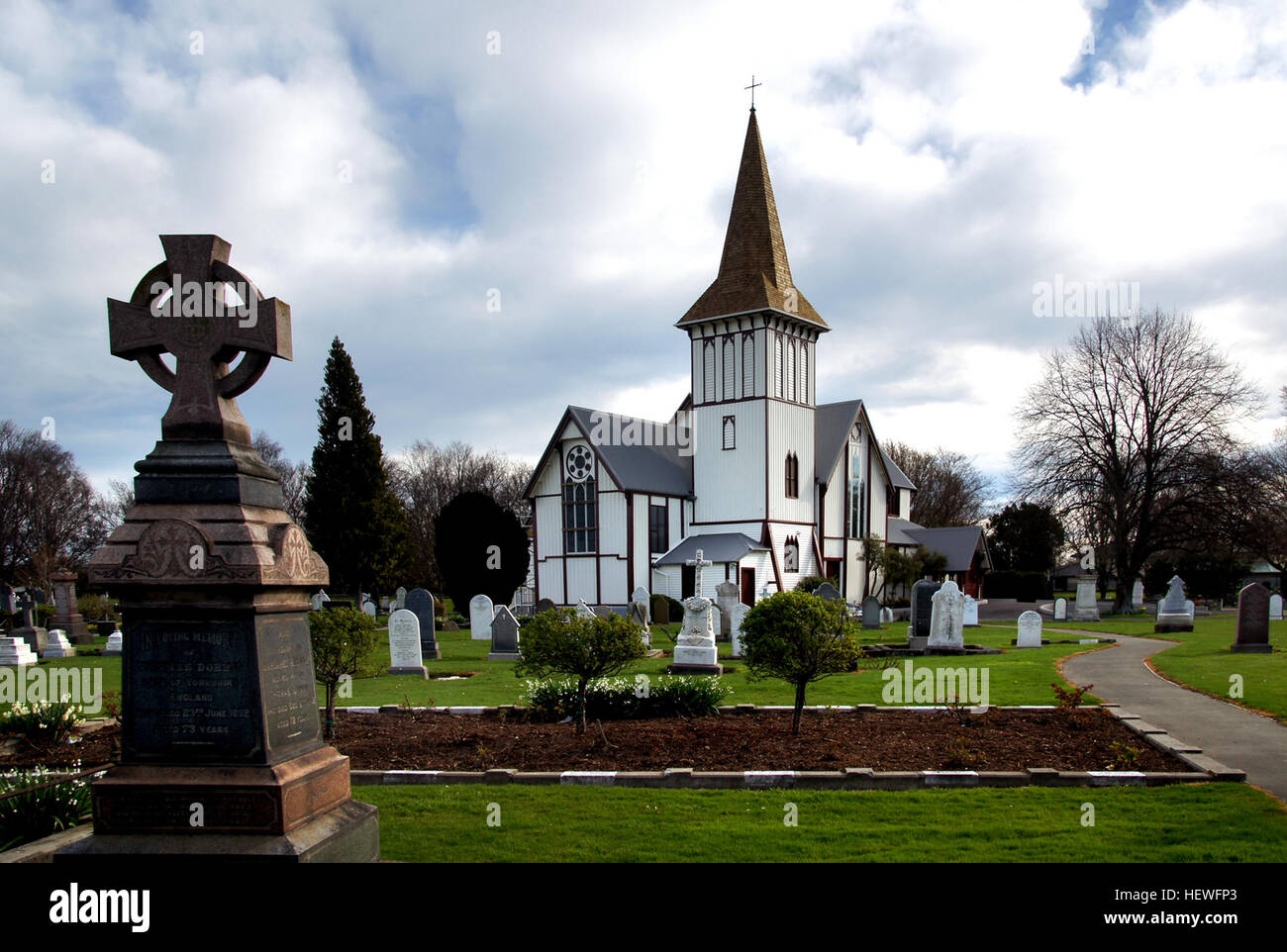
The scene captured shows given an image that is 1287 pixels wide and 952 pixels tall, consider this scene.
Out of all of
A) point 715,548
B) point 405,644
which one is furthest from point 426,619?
point 715,548

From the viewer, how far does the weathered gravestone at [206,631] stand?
16.4 ft

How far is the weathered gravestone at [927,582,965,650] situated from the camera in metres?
20.1

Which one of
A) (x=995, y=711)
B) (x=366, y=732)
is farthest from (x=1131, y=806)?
(x=366, y=732)

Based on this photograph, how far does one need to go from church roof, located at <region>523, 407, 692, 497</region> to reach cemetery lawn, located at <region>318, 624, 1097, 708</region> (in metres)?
16.8

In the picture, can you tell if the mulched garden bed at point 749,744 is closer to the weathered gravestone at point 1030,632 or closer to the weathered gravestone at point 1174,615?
the weathered gravestone at point 1030,632

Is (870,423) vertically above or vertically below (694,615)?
above

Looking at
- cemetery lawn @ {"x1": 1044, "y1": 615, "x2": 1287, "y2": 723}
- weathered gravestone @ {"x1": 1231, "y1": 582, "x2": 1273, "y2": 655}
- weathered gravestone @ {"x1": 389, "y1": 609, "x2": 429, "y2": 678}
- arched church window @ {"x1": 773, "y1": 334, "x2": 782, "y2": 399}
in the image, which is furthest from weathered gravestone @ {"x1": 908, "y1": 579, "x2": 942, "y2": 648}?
arched church window @ {"x1": 773, "y1": 334, "x2": 782, "y2": 399}

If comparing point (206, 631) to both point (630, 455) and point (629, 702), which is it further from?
point (630, 455)

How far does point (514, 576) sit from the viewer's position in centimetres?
4419

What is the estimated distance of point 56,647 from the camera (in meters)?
23.2

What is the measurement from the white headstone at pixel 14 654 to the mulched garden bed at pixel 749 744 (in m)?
13.2
